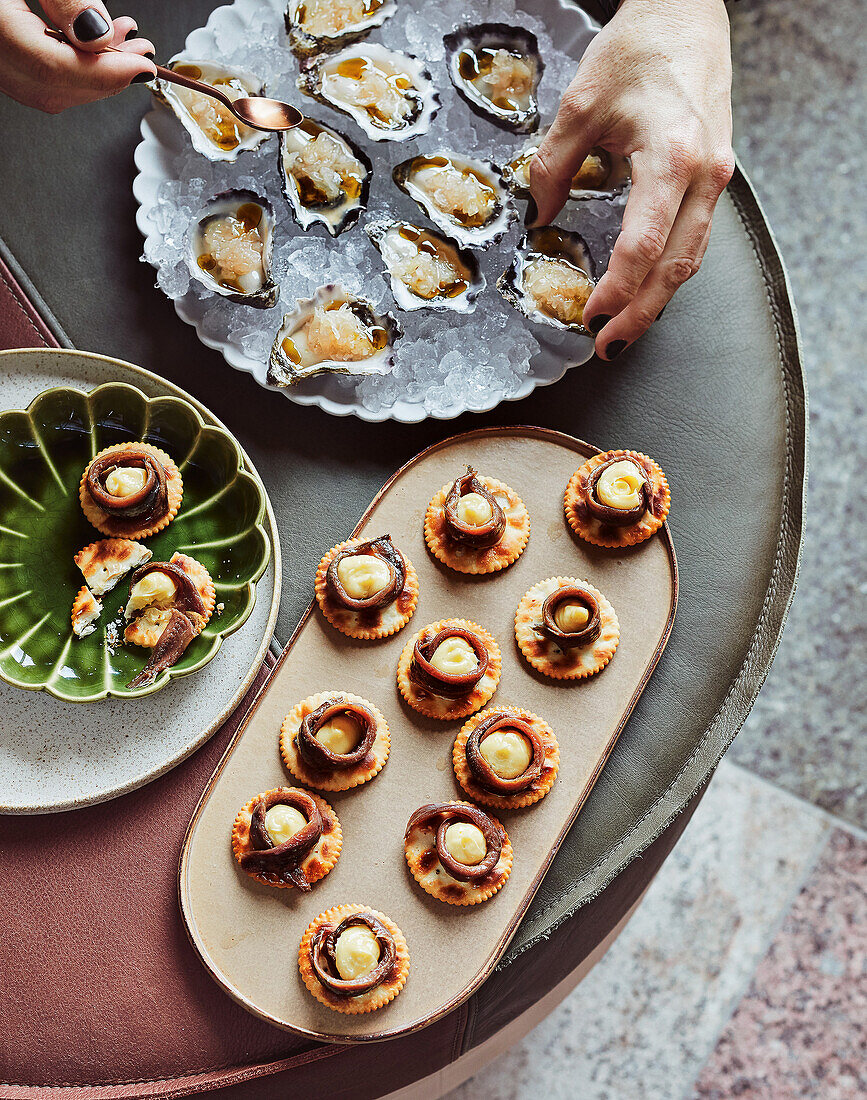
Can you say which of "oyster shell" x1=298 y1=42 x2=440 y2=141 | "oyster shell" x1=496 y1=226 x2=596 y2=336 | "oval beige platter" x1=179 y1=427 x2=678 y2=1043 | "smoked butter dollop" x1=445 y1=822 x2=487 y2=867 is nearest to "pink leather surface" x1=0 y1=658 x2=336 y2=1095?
"oval beige platter" x1=179 y1=427 x2=678 y2=1043

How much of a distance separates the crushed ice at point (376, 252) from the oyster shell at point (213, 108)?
0.03 metres

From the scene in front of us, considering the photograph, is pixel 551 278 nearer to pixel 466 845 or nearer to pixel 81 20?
pixel 81 20

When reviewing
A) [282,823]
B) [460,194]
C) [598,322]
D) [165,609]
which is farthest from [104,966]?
[460,194]

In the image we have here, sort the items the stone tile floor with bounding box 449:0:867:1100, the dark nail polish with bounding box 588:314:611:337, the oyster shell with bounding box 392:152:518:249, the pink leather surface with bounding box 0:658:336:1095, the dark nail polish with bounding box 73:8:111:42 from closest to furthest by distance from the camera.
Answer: the dark nail polish with bounding box 73:8:111:42, the pink leather surface with bounding box 0:658:336:1095, the dark nail polish with bounding box 588:314:611:337, the oyster shell with bounding box 392:152:518:249, the stone tile floor with bounding box 449:0:867:1100

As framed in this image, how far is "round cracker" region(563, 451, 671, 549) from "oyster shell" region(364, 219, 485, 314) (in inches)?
16.1

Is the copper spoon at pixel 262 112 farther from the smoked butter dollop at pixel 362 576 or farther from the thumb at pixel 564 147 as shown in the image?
the smoked butter dollop at pixel 362 576

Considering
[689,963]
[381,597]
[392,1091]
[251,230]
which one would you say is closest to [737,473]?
[381,597]

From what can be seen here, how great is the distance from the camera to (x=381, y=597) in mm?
1760

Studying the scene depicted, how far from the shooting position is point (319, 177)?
1878 mm

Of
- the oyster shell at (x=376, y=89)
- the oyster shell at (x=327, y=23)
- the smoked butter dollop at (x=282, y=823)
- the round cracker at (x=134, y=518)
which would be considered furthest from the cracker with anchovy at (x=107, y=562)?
the oyster shell at (x=327, y=23)

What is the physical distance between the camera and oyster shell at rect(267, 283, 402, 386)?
5.91ft

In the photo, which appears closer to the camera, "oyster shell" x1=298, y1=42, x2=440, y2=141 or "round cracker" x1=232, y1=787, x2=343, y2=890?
"round cracker" x1=232, y1=787, x2=343, y2=890

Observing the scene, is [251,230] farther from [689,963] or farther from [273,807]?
[689,963]

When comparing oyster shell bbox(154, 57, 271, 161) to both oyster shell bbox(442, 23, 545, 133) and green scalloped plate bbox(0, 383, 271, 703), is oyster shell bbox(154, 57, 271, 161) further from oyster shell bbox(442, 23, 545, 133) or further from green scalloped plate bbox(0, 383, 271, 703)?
green scalloped plate bbox(0, 383, 271, 703)
